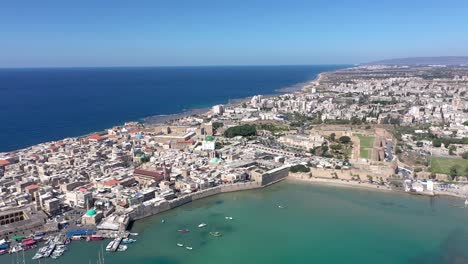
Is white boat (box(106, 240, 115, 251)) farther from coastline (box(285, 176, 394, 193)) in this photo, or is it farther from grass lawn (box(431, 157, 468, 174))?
grass lawn (box(431, 157, 468, 174))

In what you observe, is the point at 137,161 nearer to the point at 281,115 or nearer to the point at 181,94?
the point at 281,115

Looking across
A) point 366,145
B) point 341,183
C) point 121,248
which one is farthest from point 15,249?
point 366,145

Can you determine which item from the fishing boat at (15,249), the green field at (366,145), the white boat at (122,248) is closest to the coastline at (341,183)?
the green field at (366,145)

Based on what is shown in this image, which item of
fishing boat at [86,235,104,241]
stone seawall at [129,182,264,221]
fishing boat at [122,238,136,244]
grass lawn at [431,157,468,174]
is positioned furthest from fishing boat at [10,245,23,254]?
grass lawn at [431,157,468,174]

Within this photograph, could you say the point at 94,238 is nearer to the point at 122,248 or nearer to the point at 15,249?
the point at 122,248

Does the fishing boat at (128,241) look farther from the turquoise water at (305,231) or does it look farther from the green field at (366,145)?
the green field at (366,145)

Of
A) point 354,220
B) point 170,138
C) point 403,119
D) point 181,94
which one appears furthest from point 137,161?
point 181,94

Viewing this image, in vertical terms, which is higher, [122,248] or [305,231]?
[122,248]
